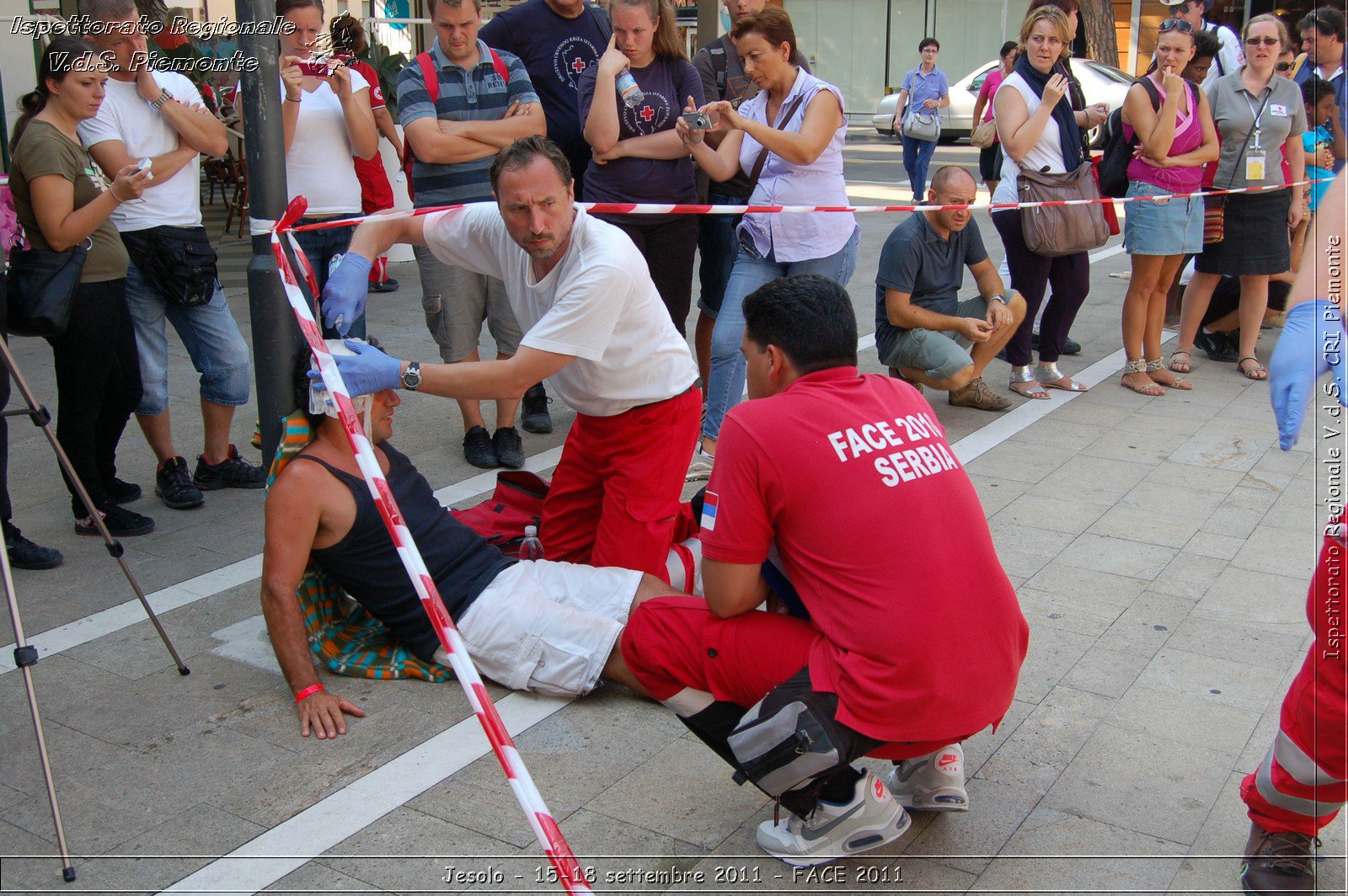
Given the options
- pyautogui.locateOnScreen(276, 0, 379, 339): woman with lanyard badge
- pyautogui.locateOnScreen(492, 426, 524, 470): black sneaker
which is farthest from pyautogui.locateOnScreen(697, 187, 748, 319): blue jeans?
pyautogui.locateOnScreen(276, 0, 379, 339): woman with lanyard badge

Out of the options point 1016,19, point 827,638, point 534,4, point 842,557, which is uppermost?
point 1016,19

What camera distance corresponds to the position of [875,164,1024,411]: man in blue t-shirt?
18.4 ft

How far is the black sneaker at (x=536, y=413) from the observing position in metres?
5.83

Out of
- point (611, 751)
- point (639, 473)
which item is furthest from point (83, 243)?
point (611, 751)

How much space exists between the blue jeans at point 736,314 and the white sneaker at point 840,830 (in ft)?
9.04

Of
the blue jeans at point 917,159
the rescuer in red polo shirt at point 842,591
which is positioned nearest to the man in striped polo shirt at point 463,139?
the rescuer in red polo shirt at point 842,591

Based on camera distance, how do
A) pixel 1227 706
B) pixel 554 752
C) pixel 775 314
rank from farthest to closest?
pixel 1227 706, pixel 554 752, pixel 775 314

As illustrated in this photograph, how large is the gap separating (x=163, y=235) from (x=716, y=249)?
2555 mm

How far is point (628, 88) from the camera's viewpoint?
17.0 ft

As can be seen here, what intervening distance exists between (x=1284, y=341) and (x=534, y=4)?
428 centimetres

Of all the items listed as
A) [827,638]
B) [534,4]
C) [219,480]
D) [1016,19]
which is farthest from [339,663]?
[1016,19]

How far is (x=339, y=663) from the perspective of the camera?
3.45 metres

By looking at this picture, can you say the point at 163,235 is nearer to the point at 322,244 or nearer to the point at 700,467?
the point at 322,244

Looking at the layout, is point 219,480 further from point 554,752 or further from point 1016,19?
point 1016,19
